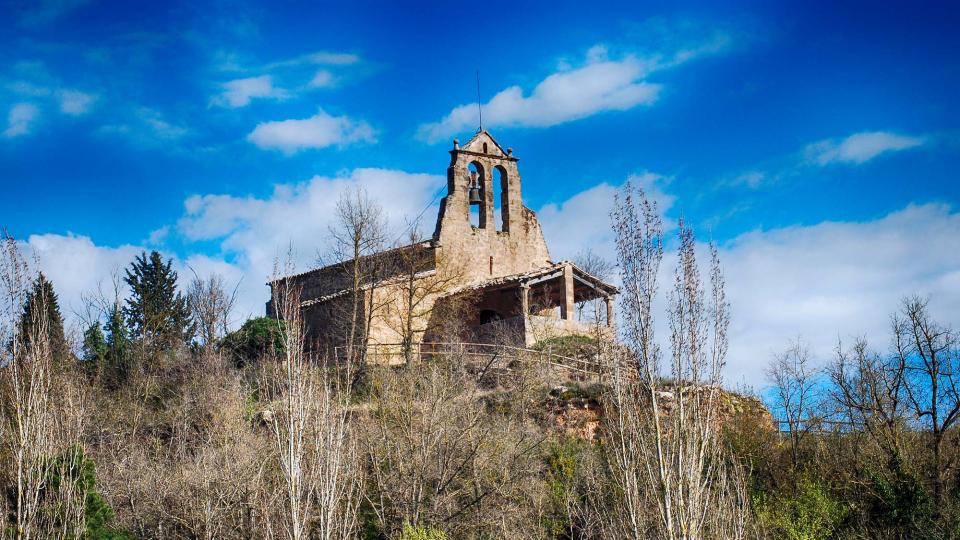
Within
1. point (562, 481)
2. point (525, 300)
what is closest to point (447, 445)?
point (562, 481)

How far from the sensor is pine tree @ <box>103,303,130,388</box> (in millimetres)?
34281

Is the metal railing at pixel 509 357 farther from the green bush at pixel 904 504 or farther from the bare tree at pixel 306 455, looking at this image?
the bare tree at pixel 306 455

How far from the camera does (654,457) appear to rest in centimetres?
1603

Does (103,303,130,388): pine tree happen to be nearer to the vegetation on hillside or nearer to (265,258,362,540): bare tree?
the vegetation on hillside

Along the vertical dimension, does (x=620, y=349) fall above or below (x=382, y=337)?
below

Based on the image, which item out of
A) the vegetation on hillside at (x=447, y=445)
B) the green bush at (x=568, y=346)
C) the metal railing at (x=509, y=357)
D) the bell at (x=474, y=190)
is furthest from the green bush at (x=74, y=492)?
the bell at (x=474, y=190)

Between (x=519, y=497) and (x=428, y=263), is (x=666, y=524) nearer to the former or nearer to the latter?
(x=519, y=497)

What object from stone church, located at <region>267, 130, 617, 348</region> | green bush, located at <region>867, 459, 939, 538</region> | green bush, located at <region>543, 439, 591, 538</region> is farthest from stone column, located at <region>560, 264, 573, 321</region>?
green bush, located at <region>867, 459, 939, 538</region>

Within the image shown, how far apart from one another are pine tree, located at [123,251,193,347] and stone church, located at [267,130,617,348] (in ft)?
13.7

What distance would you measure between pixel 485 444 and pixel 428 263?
15070 millimetres

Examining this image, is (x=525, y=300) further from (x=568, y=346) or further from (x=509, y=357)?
(x=509, y=357)

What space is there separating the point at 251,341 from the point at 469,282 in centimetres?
874

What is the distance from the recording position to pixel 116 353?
1393 inches

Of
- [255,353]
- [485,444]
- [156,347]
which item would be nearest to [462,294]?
[255,353]
